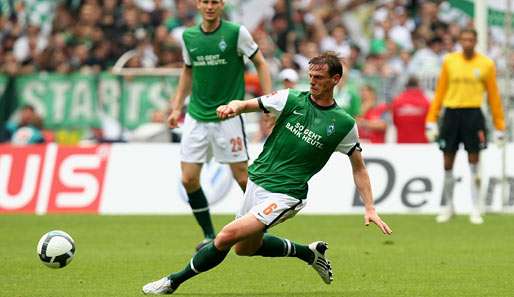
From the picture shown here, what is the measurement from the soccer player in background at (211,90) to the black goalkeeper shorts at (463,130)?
4718mm

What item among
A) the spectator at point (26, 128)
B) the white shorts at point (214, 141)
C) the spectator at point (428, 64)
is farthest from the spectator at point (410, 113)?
the white shorts at point (214, 141)

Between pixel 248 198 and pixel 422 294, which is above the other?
pixel 248 198

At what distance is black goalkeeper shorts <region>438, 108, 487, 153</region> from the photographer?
57.4ft

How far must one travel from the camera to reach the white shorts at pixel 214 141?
44.7 feet

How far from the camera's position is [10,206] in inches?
786

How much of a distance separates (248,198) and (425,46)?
49.5 feet

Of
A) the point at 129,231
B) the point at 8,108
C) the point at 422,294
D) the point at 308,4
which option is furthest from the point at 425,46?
the point at 422,294

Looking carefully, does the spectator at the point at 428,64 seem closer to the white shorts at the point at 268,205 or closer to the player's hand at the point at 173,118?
the player's hand at the point at 173,118

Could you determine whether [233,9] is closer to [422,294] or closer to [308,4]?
[308,4]

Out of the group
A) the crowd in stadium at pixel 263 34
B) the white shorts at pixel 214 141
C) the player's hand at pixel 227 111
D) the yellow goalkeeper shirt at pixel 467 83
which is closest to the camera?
the player's hand at pixel 227 111

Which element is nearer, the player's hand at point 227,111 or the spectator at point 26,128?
the player's hand at point 227,111

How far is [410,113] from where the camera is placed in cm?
2144

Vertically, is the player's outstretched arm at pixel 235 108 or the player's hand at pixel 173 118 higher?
the player's outstretched arm at pixel 235 108

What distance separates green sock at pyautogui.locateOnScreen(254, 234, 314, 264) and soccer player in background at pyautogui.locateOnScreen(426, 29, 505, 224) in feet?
23.6
